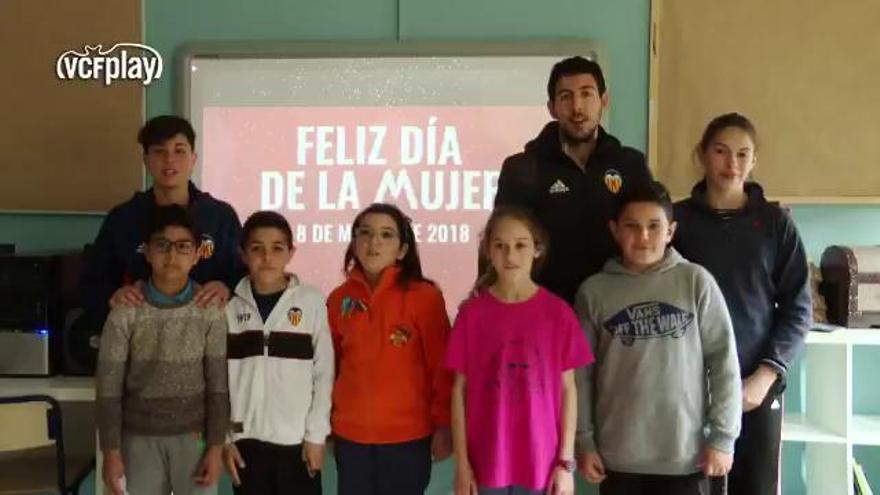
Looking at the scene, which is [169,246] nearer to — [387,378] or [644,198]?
[387,378]

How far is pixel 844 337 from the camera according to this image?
102 inches

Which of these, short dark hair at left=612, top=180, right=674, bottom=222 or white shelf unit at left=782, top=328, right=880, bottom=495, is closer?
short dark hair at left=612, top=180, right=674, bottom=222

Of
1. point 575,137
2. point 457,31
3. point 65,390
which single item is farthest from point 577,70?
point 65,390

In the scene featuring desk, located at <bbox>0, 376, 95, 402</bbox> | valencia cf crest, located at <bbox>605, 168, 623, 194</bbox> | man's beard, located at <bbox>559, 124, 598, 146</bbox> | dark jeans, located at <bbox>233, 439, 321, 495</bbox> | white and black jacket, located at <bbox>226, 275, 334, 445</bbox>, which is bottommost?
dark jeans, located at <bbox>233, 439, 321, 495</bbox>

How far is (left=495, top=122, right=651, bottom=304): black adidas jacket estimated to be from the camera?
219 cm

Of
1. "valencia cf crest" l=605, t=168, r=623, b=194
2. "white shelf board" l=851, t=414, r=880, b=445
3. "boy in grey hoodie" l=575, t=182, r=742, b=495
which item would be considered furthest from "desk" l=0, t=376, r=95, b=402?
"white shelf board" l=851, t=414, r=880, b=445

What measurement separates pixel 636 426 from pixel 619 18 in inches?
64.8

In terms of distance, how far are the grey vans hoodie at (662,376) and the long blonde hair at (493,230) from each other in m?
0.21

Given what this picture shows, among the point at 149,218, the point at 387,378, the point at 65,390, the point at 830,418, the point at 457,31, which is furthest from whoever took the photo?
the point at 457,31

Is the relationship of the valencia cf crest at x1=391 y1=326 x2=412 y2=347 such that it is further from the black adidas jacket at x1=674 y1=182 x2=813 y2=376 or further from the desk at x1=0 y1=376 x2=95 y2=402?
the desk at x1=0 y1=376 x2=95 y2=402

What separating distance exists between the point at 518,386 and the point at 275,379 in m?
0.60

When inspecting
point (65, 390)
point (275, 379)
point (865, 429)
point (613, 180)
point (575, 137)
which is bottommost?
point (865, 429)

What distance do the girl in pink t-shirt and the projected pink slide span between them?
41.5 inches

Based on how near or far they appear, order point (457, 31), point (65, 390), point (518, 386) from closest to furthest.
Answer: point (518, 386) → point (65, 390) → point (457, 31)
